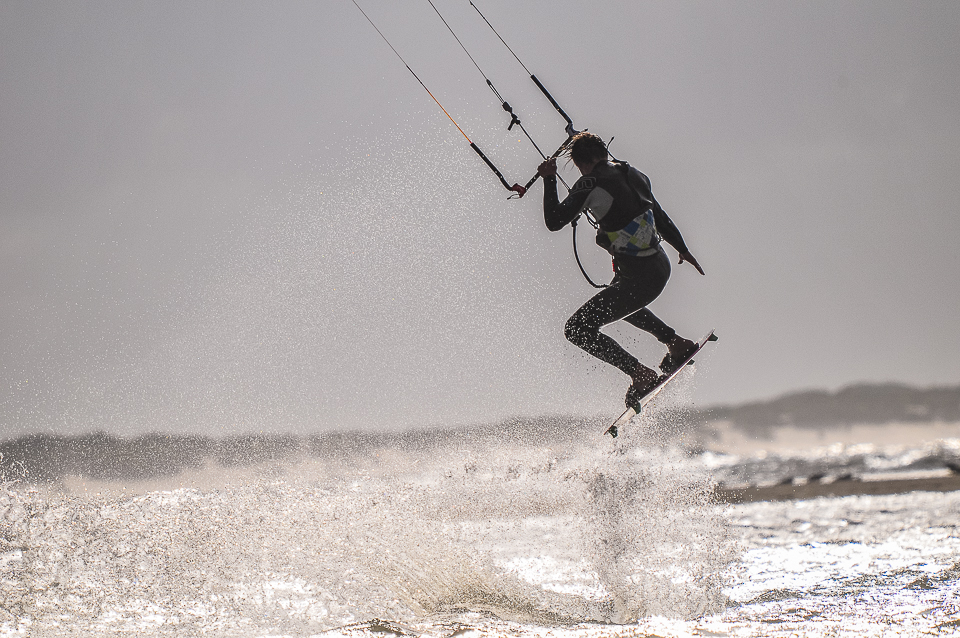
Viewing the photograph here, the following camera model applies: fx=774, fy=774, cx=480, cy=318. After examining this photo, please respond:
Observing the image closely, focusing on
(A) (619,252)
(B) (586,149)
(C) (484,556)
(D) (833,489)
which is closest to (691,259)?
(A) (619,252)

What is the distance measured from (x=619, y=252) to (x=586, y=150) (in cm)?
83

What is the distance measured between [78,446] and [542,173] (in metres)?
25.2

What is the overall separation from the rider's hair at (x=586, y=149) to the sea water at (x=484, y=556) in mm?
3007

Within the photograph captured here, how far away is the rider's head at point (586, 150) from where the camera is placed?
19.6ft

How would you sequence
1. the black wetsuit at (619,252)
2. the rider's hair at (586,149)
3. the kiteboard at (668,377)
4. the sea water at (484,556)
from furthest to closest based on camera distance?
1. the kiteboard at (668,377)
2. the rider's hair at (586,149)
3. the black wetsuit at (619,252)
4. the sea water at (484,556)

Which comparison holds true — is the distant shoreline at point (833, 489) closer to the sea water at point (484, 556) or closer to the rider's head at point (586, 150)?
the sea water at point (484, 556)

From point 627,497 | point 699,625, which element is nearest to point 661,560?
point 627,497

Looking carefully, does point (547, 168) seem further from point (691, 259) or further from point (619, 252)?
point (691, 259)

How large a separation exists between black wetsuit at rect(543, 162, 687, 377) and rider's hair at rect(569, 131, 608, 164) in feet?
0.27

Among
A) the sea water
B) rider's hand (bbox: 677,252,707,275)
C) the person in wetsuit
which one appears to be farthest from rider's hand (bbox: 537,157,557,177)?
the sea water

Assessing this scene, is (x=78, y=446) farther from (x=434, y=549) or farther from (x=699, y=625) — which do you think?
(x=699, y=625)

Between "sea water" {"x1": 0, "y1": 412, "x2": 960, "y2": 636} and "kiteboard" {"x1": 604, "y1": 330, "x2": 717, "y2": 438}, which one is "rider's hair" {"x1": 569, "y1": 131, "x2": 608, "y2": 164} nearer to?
"kiteboard" {"x1": 604, "y1": 330, "x2": 717, "y2": 438}

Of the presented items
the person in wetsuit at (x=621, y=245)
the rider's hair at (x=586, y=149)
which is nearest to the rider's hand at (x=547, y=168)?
the person in wetsuit at (x=621, y=245)

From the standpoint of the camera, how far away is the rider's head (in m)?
5.98
